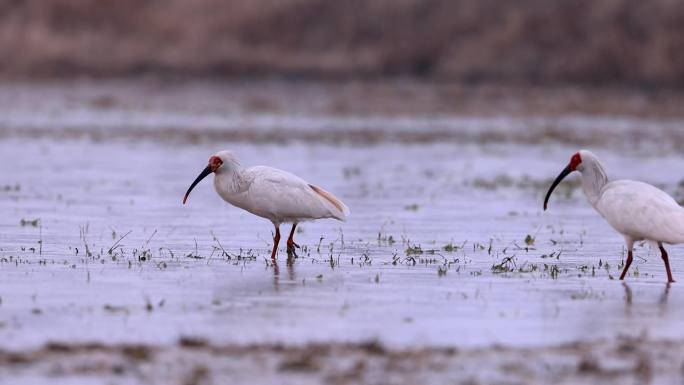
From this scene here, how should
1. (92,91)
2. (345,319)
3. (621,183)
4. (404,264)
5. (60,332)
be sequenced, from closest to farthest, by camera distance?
1. (60,332)
2. (345,319)
3. (621,183)
4. (404,264)
5. (92,91)

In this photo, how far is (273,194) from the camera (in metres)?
12.4

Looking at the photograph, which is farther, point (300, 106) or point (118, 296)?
point (300, 106)

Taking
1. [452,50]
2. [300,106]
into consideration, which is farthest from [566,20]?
[300,106]

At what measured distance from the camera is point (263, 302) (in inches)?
388

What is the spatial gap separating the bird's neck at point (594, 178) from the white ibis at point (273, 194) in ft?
7.21

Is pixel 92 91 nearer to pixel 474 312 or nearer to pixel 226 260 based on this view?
pixel 226 260

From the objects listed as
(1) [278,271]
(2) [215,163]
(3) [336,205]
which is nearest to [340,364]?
(1) [278,271]

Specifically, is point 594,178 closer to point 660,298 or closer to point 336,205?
point 660,298

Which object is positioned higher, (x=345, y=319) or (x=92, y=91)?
(x=92, y=91)

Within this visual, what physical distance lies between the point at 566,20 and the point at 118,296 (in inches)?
1478

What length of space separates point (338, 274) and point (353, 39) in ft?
123

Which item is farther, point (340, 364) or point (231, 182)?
point (231, 182)

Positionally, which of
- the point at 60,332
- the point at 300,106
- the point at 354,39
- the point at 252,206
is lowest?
the point at 60,332

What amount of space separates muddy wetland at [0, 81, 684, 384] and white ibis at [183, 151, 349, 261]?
0.39m
